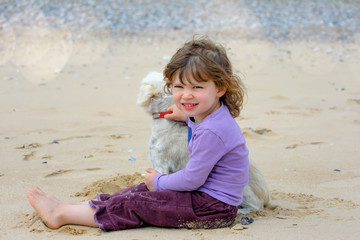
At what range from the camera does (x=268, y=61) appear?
459 inches

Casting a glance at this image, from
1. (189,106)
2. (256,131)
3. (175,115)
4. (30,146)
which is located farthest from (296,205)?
(30,146)

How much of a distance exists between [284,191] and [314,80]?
6.28 m

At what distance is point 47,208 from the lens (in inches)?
120

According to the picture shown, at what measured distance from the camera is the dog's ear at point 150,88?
366 cm

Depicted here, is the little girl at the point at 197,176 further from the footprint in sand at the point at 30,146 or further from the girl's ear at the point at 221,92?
the footprint in sand at the point at 30,146

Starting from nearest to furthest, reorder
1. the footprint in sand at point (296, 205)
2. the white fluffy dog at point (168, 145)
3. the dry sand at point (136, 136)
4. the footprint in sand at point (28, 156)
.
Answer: the dry sand at point (136, 136) < the footprint in sand at point (296, 205) < the white fluffy dog at point (168, 145) < the footprint in sand at point (28, 156)

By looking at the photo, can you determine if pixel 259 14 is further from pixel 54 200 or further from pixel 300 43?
pixel 54 200

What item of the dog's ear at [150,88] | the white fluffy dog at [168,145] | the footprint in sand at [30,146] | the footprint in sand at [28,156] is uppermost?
the dog's ear at [150,88]

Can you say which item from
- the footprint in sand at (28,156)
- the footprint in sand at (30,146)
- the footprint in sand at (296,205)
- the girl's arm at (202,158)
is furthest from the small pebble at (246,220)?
the footprint in sand at (30,146)

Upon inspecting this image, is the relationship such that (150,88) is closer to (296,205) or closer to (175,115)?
(175,115)

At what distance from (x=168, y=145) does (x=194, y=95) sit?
2.51ft

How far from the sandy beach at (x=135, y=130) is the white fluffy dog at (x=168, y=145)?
0.44 feet

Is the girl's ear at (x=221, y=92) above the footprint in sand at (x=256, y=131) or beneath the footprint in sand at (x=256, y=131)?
above

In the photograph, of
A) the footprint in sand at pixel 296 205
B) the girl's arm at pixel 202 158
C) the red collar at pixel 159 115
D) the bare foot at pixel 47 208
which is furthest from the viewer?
the red collar at pixel 159 115
